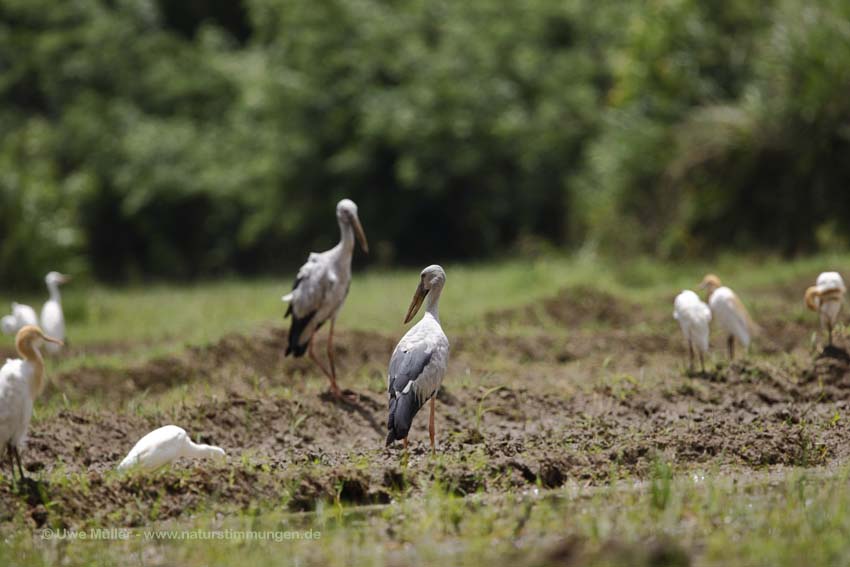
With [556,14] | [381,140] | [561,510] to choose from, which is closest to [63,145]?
[381,140]

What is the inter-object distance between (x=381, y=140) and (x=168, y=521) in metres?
15.2

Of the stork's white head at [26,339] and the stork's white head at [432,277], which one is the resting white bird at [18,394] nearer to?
the stork's white head at [26,339]

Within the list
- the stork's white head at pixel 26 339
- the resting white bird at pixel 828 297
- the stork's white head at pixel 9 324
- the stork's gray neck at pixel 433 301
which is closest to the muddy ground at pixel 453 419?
the resting white bird at pixel 828 297

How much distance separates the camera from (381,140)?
2152 cm

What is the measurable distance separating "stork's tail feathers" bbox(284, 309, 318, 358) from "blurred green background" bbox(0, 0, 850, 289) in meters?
7.93

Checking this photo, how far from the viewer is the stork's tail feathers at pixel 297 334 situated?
1006 cm

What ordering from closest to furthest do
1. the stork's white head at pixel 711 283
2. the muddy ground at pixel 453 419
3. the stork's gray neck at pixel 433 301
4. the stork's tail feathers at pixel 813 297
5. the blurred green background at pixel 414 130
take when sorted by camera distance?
1. the muddy ground at pixel 453 419
2. the stork's gray neck at pixel 433 301
3. the stork's tail feathers at pixel 813 297
4. the stork's white head at pixel 711 283
5. the blurred green background at pixel 414 130

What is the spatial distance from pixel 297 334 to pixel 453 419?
168cm

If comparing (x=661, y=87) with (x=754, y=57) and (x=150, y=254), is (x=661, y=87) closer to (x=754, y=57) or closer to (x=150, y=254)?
(x=754, y=57)

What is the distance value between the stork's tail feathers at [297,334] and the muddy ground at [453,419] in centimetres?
31

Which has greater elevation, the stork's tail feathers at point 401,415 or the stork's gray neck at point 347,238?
the stork's gray neck at point 347,238

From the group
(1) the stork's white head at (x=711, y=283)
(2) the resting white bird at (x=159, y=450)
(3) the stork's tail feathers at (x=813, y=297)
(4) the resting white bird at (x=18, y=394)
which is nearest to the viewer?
(4) the resting white bird at (x=18, y=394)

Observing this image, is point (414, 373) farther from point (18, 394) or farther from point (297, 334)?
point (297, 334)

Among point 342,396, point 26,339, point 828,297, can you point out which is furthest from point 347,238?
point 828,297
